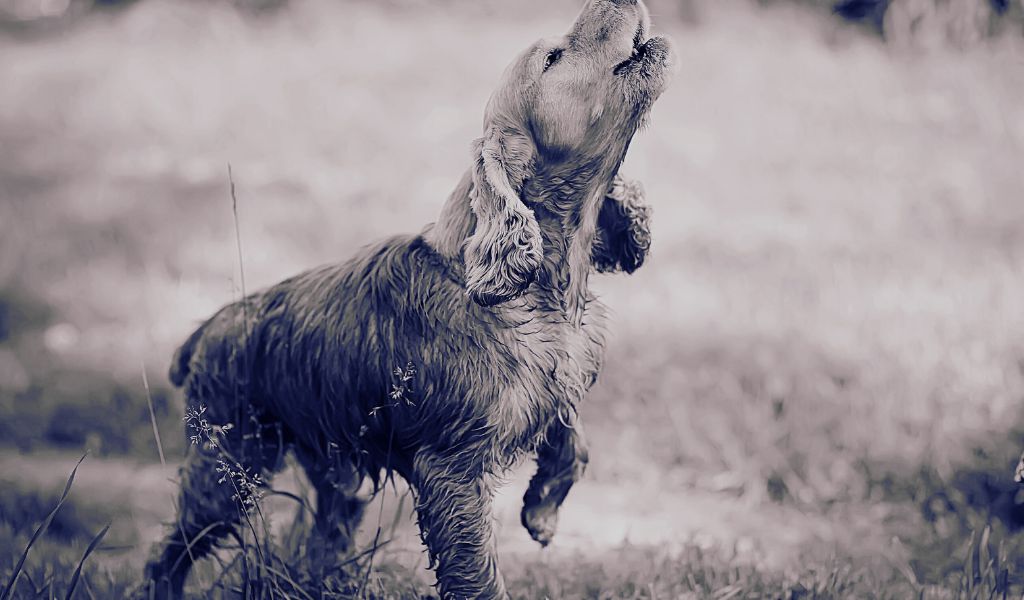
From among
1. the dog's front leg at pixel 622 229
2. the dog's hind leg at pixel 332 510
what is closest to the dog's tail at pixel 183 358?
the dog's hind leg at pixel 332 510

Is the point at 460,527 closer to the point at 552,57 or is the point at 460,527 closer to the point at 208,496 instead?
the point at 208,496

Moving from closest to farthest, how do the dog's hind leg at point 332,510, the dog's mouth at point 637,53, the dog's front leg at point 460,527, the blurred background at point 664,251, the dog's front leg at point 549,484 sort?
the dog's mouth at point 637,53
the dog's front leg at point 460,527
the dog's front leg at point 549,484
the dog's hind leg at point 332,510
the blurred background at point 664,251

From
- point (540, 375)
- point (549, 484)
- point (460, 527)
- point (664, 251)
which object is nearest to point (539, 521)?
point (549, 484)

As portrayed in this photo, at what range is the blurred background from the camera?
198 inches

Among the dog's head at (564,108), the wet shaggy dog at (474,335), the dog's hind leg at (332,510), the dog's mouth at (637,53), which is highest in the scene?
the dog's mouth at (637,53)

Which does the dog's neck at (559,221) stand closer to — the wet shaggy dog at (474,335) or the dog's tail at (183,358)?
the wet shaggy dog at (474,335)

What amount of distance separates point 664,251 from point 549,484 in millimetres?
4220

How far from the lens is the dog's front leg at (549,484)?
366 cm

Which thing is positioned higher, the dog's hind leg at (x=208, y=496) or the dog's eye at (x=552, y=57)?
the dog's eye at (x=552, y=57)

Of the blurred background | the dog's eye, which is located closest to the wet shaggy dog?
the dog's eye

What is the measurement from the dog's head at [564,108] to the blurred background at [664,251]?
125cm

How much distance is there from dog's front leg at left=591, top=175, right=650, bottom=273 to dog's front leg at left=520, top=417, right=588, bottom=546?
59 centimetres

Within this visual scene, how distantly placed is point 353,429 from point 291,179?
5.95 meters

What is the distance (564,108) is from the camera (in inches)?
125
